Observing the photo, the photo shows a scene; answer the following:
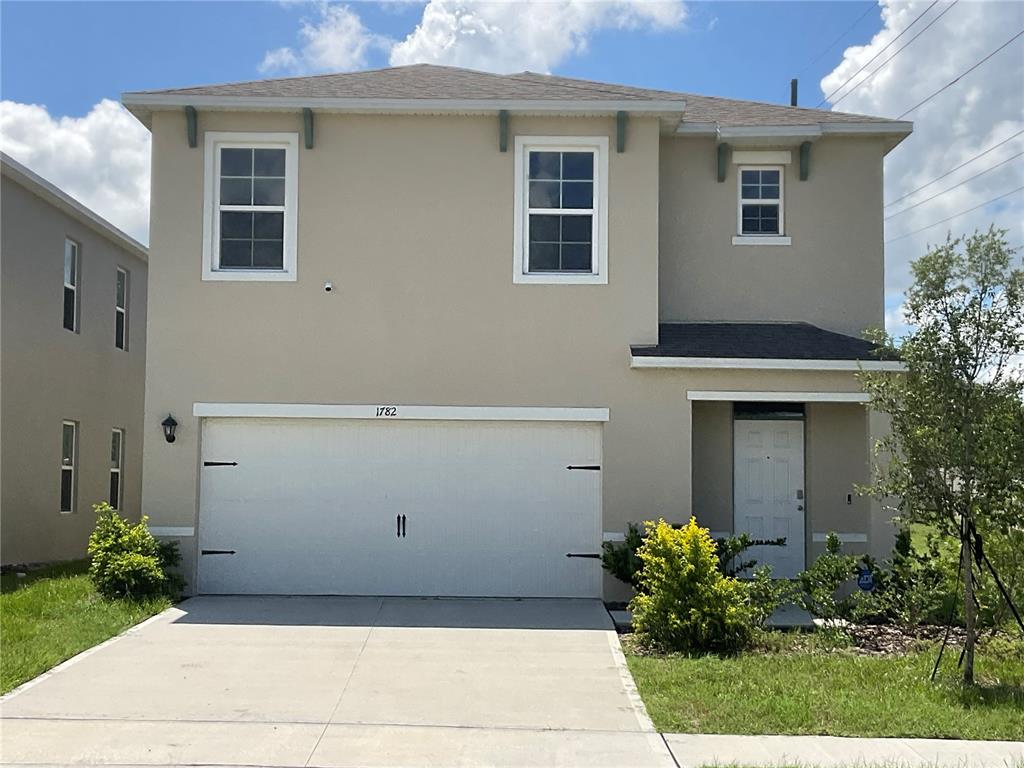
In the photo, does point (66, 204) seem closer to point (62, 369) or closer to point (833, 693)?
point (62, 369)

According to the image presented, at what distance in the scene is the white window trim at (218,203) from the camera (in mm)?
13148

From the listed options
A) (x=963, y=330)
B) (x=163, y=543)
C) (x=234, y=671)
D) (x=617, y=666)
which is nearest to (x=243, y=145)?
(x=163, y=543)

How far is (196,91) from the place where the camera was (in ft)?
43.0

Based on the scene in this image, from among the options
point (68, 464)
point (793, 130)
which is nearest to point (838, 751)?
point (793, 130)

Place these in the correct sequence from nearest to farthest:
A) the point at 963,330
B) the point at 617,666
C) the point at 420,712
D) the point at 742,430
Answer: the point at 420,712 → the point at 963,330 → the point at 617,666 → the point at 742,430

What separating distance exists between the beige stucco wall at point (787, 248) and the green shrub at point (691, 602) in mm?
4489

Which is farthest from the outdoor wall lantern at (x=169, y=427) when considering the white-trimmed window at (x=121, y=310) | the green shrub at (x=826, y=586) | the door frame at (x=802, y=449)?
the white-trimmed window at (x=121, y=310)

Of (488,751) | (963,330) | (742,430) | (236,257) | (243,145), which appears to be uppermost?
(243,145)

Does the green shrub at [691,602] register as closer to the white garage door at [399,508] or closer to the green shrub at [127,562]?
the white garage door at [399,508]

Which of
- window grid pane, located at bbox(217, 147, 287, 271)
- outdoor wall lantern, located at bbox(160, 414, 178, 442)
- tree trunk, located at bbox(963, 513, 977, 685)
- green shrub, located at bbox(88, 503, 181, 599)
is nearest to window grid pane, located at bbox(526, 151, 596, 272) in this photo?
window grid pane, located at bbox(217, 147, 287, 271)

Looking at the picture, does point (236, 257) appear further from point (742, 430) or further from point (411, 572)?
point (742, 430)

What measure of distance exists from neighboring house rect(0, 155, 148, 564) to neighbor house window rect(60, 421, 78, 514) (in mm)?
17

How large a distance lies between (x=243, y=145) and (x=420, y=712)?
26.0 feet

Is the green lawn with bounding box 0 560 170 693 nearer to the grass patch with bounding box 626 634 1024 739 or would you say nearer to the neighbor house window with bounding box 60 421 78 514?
Answer: the neighbor house window with bounding box 60 421 78 514
